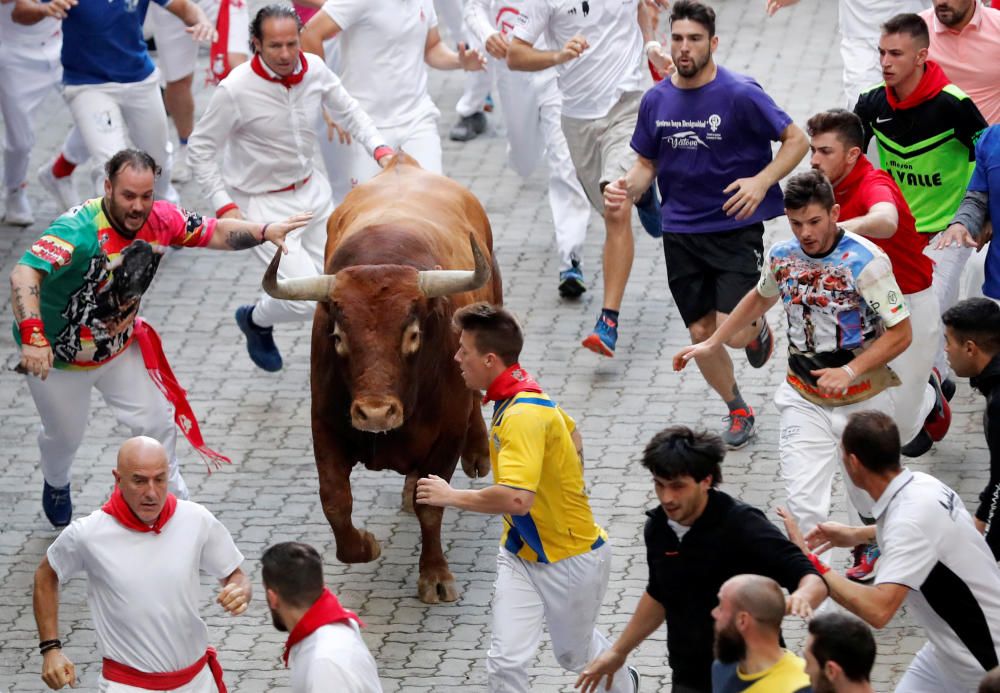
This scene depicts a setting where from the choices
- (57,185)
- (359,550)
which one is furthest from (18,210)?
(359,550)

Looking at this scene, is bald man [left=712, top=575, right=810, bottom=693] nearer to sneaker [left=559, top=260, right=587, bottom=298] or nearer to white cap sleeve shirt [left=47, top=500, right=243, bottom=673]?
white cap sleeve shirt [left=47, top=500, right=243, bottom=673]

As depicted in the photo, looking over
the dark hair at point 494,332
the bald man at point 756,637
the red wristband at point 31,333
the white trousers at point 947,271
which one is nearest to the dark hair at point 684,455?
the bald man at point 756,637

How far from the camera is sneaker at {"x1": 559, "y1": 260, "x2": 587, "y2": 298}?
12.9m

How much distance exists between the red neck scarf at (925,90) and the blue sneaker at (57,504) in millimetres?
5244

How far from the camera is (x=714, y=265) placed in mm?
10523

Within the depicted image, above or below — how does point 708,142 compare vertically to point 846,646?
below

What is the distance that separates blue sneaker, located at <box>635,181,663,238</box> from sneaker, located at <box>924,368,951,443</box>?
9.59ft

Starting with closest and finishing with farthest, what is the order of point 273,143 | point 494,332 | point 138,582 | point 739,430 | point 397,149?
point 138,582, point 494,332, point 739,430, point 273,143, point 397,149

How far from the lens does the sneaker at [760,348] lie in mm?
11102

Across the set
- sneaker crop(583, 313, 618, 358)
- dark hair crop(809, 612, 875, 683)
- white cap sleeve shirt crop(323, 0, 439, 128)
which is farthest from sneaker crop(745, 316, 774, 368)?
dark hair crop(809, 612, 875, 683)

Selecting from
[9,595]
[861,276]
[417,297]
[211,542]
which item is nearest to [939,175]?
[861,276]

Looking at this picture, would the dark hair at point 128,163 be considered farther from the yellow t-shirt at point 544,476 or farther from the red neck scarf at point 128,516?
the yellow t-shirt at point 544,476

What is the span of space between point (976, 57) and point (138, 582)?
21.2 feet

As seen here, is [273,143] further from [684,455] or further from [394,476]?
[684,455]
